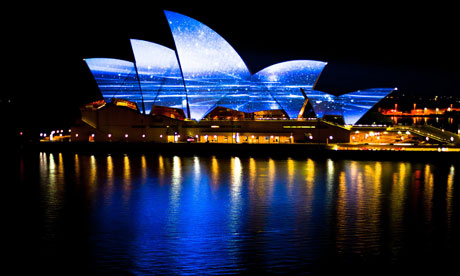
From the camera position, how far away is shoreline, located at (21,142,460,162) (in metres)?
21.1

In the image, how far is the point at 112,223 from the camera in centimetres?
1078

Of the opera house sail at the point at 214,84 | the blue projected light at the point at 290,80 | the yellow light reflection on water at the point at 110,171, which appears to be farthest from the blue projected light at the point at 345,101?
the yellow light reflection on water at the point at 110,171

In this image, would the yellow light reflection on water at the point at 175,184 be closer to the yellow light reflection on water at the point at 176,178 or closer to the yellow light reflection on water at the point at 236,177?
the yellow light reflection on water at the point at 176,178

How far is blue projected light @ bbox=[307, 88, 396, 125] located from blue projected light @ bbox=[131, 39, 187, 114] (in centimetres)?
645

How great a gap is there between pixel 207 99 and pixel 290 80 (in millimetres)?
4089

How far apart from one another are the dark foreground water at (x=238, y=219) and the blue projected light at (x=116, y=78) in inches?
298

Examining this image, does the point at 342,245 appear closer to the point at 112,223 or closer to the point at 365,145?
the point at 112,223

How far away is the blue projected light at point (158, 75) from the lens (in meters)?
Answer: 24.6

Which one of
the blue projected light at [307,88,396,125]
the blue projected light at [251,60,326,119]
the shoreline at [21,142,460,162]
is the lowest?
the shoreline at [21,142,460,162]

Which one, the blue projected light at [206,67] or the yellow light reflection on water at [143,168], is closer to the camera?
the yellow light reflection on water at [143,168]

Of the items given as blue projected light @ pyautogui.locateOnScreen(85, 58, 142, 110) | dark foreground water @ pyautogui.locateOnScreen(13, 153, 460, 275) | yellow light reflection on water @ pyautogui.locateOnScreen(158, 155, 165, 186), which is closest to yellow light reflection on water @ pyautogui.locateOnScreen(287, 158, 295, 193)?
dark foreground water @ pyautogui.locateOnScreen(13, 153, 460, 275)

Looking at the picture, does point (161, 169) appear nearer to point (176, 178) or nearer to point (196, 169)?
point (196, 169)

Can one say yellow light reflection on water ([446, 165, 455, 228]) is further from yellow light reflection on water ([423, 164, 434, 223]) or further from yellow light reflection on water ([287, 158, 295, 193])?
yellow light reflection on water ([287, 158, 295, 193])

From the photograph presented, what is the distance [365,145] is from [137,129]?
11.0 metres
